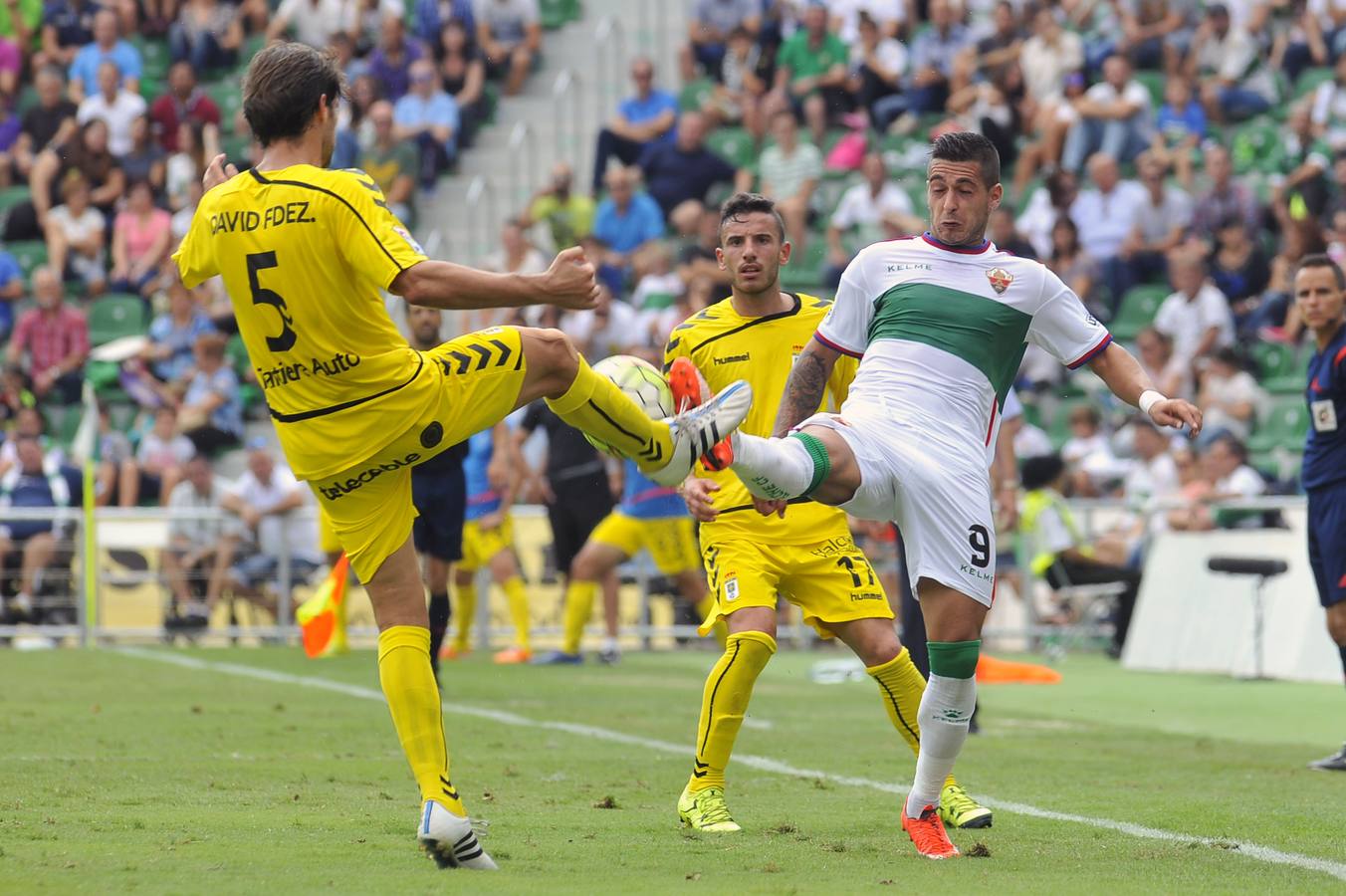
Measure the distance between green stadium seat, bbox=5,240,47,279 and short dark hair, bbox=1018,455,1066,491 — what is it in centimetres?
1337

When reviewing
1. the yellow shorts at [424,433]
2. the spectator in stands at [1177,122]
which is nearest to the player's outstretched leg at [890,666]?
the yellow shorts at [424,433]

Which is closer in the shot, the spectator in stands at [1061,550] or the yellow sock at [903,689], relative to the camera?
the yellow sock at [903,689]

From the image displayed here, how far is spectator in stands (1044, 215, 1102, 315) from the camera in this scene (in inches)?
833

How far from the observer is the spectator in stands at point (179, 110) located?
2602 cm

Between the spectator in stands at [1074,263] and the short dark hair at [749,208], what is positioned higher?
the short dark hair at [749,208]

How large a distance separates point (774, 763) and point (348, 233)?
472 cm

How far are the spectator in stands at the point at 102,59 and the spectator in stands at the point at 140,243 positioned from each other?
259cm

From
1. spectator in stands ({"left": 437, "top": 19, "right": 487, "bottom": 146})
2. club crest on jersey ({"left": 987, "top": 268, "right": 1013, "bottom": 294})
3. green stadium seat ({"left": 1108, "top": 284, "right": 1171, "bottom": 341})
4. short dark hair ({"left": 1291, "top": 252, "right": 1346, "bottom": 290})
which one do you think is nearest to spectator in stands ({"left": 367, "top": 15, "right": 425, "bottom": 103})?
spectator in stands ({"left": 437, "top": 19, "right": 487, "bottom": 146})

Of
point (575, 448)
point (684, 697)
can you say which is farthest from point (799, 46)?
point (684, 697)

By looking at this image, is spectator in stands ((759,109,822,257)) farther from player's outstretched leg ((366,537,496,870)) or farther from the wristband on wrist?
player's outstretched leg ((366,537,496,870))

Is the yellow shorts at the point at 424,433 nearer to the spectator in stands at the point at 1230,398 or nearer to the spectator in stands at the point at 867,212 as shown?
the spectator in stands at the point at 1230,398

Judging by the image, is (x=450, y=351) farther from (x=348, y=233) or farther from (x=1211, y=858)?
(x=1211, y=858)

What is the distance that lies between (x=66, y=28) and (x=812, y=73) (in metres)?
10.7

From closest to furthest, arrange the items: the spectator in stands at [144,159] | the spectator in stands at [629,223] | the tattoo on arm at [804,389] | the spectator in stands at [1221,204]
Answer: the tattoo on arm at [804,389] → the spectator in stands at [1221,204] → the spectator in stands at [629,223] → the spectator in stands at [144,159]
